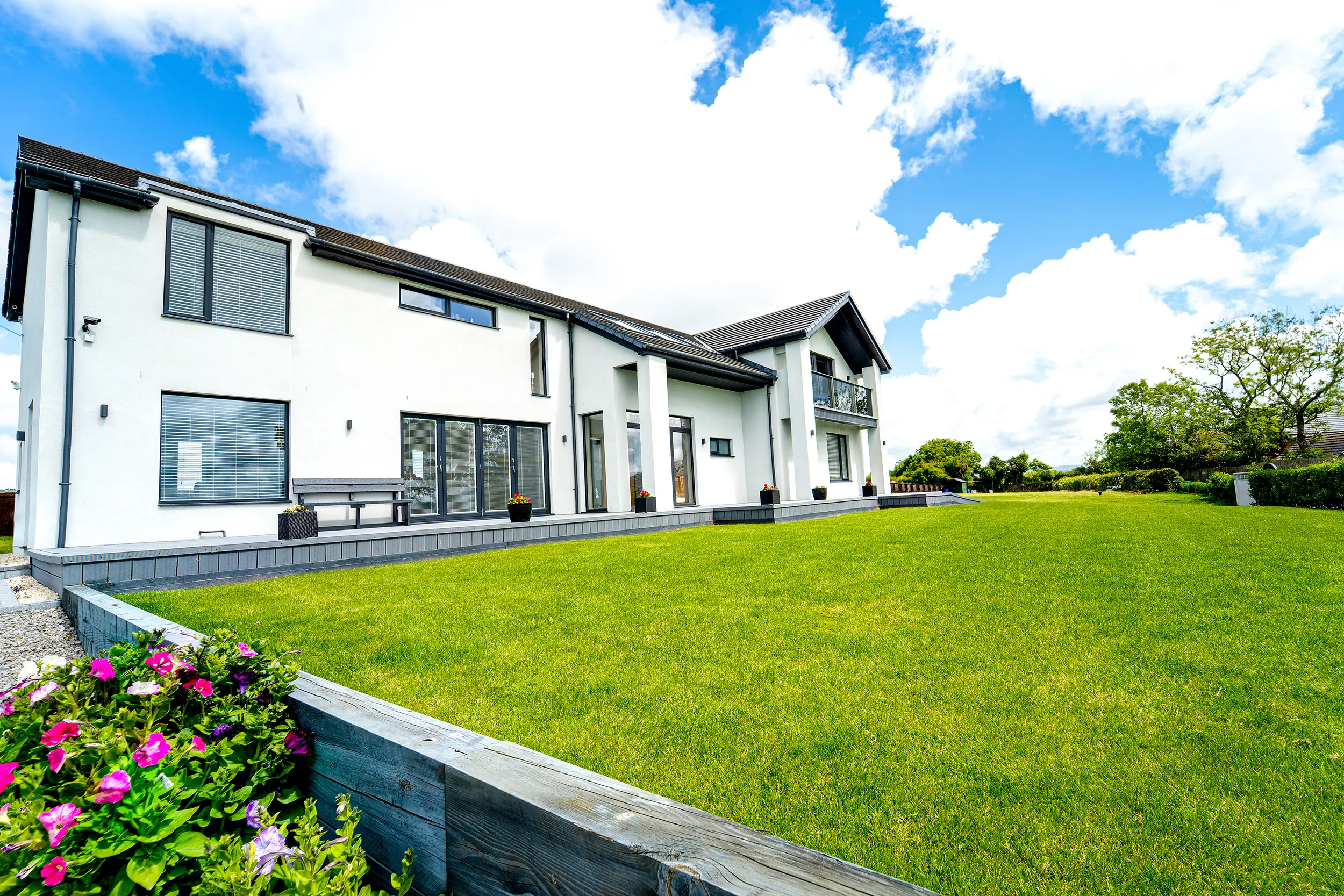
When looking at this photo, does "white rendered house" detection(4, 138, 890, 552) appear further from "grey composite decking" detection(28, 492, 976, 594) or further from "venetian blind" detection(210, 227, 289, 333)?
"grey composite decking" detection(28, 492, 976, 594)

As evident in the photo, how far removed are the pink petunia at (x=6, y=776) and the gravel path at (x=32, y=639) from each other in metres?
3.45

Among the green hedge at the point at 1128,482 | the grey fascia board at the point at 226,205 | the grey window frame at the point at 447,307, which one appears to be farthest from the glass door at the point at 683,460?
the green hedge at the point at 1128,482

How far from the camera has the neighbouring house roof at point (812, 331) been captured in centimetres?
1809

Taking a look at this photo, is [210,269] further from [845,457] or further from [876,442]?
[876,442]

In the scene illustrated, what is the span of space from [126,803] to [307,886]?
0.56 meters

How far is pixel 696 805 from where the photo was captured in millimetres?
2191

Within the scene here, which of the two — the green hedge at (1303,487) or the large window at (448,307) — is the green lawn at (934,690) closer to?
the large window at (448,307)

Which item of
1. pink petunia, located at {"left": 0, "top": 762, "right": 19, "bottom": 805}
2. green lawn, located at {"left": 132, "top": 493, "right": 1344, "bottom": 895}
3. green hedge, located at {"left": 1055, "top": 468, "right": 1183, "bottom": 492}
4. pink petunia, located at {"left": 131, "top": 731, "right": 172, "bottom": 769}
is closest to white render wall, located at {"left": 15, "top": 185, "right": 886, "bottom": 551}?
green lawn, located at {"left": 132, "top": 493, "right": 1344, "bottom": 895}

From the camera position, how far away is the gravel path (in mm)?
4284

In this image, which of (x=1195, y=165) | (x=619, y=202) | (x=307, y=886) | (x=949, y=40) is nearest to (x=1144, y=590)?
(x=307, y=886)

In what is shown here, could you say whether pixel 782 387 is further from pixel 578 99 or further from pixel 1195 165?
pixel 1195 165

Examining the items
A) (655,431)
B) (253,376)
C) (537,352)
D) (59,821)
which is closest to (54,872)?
(59,821)

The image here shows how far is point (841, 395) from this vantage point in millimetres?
20219

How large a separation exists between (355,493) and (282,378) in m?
2.28
